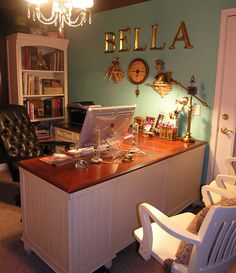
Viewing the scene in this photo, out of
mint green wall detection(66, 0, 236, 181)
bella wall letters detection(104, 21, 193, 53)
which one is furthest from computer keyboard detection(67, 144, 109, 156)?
bella wall letters detection(104, 21, 193, 53)

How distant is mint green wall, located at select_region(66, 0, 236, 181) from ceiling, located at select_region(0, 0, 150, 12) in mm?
54

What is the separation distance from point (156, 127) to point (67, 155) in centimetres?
126

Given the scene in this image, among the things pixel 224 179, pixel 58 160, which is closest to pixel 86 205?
pixel 58 160

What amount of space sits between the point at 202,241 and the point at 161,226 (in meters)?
0.20

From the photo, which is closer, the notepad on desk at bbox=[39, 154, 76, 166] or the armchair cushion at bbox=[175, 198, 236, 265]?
the armchair cushion at bbox=[175, 198, 236, 265]

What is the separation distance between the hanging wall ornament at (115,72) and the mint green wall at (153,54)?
0.06 m

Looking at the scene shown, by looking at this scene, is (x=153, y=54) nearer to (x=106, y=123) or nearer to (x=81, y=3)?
(x=81, y=3)

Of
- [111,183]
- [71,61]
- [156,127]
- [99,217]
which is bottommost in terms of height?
[99,217]

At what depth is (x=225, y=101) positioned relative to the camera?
2635mm

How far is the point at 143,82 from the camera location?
10.6 ft

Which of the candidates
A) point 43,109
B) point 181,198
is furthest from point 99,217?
point 43,109

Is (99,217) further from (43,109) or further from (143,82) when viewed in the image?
(43,109)

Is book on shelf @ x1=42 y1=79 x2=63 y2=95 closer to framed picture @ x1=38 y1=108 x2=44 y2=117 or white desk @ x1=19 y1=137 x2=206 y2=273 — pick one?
framed picture @ x1=38 y1=108 x2=44 y2=117

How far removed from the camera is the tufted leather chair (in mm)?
2690
